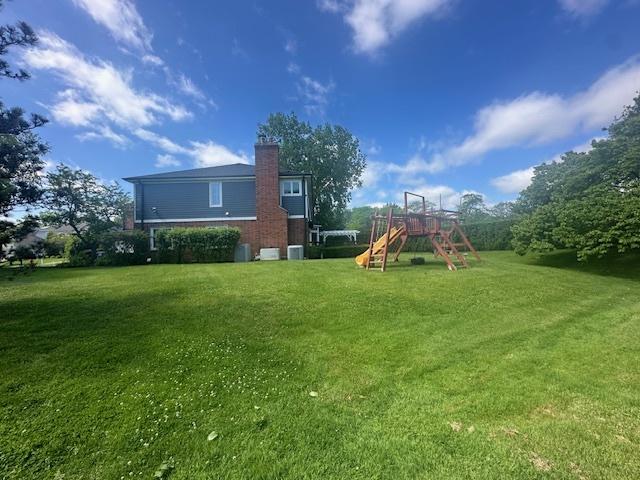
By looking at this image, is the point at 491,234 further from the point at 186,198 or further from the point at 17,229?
the point at 17,229

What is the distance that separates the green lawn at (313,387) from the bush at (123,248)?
9621 mm

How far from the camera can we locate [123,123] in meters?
15.1

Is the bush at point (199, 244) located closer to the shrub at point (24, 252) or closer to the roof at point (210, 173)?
the roof at point (210, 173)

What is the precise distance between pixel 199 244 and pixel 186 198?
5847 millimetres

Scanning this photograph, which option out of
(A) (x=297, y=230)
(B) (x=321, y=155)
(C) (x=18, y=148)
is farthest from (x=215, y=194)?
(B) (x=321, y=155)

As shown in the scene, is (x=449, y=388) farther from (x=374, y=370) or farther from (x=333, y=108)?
(x=333, y=108)

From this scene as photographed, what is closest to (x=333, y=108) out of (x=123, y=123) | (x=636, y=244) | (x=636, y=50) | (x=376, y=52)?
(x=376, y=52)

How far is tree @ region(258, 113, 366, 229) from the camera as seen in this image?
132 feet

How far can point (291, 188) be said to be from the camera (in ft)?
71.7

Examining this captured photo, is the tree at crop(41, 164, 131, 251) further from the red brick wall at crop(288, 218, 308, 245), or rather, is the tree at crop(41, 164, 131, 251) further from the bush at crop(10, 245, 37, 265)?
the bush at crop(10, 245, 37, 265)

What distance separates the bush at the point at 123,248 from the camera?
53.5ft

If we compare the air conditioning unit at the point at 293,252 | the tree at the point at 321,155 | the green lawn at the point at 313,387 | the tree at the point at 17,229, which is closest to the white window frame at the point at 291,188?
the air conditioning unit at the point at 293,252

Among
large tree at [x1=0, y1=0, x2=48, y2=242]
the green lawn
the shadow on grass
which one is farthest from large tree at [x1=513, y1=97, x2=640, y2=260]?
large tree at [x1=0, y1=0, x2=48, y2=242]

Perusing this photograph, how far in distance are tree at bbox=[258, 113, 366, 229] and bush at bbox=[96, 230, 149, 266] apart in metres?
25.0
